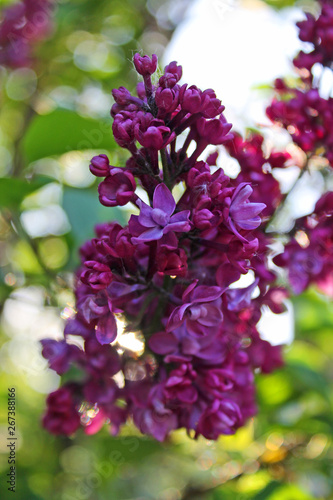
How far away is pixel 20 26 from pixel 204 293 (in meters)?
1.65

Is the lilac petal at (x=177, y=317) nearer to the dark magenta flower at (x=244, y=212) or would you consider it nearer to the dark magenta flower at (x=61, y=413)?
the dark magenta flower at (x=244, y=212)

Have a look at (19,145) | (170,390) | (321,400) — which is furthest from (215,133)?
(19,145)

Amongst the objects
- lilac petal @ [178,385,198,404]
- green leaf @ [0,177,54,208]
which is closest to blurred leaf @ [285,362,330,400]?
lilac petal @ [178,385,198,404]

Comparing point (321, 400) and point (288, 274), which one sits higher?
point (288, 274)

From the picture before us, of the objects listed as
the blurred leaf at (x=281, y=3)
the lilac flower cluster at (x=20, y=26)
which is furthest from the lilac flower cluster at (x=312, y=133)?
the lilac flower cluster at (x=20, y=26)

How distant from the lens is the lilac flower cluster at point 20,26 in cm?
192

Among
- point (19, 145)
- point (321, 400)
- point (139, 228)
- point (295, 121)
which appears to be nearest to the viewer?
point (139, 228)

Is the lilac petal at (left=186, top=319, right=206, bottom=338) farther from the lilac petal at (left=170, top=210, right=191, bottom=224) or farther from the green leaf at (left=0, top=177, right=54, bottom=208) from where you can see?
the green leaf at (left=0, top=177, right=54, bottom=208)

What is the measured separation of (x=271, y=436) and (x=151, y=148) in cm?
102

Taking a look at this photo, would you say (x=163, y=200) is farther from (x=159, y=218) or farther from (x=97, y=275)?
(x=97, y=275)

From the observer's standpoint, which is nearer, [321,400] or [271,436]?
[271,436]

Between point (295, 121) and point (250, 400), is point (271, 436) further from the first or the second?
point (295, 121)

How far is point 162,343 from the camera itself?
0.80 meters

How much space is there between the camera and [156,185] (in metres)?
0.71
